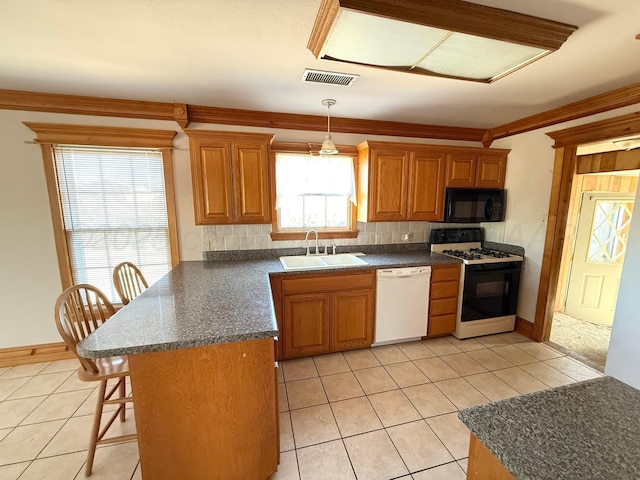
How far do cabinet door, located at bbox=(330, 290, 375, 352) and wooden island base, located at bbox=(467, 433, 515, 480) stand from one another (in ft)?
6.13

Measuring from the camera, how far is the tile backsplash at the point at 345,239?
2930mm

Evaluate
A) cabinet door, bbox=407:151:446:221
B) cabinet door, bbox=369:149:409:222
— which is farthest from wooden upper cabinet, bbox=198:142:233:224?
cabinet door, bbox=407:151:446:221

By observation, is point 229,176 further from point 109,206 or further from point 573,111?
point 573,111

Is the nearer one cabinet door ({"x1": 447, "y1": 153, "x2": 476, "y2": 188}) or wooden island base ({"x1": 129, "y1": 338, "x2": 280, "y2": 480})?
wooden island base ({"x1": 129, "y1": 338, "x2": 280, "y2": 480})

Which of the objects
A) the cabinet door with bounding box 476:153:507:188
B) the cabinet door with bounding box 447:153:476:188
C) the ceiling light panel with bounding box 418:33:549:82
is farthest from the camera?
the cabinet door with bounding box 476:153:507:188

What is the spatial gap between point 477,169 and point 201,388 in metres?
3.49

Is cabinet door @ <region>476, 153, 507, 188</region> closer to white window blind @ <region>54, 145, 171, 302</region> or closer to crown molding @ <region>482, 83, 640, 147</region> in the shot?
crown molding @ <region>482, 83, 640, 147</region>

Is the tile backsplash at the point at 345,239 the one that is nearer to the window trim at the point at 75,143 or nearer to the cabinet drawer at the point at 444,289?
the window trim at the point at 75,143

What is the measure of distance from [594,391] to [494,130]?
3360mm

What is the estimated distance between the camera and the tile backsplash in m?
2.93

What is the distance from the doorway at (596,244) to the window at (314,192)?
9.79 feet

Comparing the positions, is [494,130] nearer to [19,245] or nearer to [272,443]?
[272,443]

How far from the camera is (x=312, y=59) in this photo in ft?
5.87

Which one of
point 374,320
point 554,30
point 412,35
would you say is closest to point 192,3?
point 412,35
